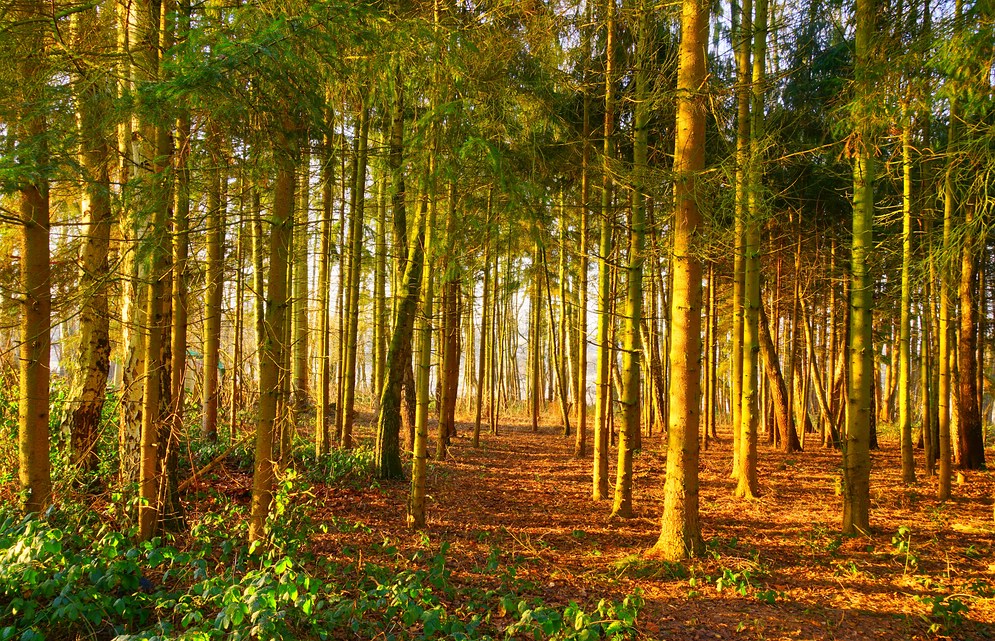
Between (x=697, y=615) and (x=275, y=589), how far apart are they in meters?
3.27

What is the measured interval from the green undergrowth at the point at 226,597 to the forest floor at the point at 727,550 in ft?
1.98

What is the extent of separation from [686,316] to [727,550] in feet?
8.44

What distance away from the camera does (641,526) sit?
22.9ft

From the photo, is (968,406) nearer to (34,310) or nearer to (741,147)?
(741,147)

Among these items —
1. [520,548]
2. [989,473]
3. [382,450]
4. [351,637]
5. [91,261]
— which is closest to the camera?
[351,637]

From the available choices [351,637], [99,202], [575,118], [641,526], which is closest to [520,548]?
[641,526]

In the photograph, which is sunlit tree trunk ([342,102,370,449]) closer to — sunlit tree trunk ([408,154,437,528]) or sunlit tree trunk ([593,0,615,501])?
→ sunlit tree trunk ([408,154,437,528])

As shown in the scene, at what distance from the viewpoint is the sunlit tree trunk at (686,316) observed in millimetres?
5508

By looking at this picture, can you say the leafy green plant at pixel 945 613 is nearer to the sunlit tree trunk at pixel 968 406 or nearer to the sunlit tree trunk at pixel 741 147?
the sunlit tree trunk at pixel 741 147

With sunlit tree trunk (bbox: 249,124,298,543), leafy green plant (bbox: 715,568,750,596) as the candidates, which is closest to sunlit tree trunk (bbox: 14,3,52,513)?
sunlit tree trunk (bbox: 249,124,298,543)

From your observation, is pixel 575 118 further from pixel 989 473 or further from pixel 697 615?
pixel 989 473

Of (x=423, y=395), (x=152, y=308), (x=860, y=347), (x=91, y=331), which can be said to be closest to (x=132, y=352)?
(x=152, y=308)

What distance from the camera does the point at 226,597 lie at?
9.86ft

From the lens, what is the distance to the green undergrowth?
10.5 ft
